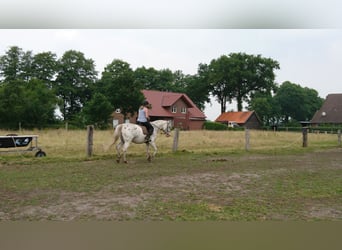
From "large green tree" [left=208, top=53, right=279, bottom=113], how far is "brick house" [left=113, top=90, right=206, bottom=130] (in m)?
12.2

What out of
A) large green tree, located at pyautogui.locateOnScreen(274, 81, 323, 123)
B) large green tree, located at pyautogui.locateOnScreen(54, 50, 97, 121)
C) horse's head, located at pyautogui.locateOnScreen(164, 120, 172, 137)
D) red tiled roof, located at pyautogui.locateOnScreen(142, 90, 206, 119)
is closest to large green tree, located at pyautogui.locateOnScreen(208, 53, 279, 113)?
red tiled roof, located at pyautogui.locateOnScreen(142, 90, 206, 119)

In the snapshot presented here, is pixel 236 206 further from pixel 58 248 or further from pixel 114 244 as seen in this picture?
pixel 58 248

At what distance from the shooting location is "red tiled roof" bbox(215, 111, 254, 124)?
50984 millimetres

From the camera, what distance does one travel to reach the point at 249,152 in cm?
1150

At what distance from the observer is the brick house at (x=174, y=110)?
4056cm

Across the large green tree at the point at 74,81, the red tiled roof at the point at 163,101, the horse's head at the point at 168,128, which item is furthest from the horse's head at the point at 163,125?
the large green tree at the point at 74,81

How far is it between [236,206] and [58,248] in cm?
221

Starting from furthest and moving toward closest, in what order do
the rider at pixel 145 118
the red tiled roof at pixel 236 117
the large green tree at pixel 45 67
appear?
the red tiled roof at pixel 236 117
the large green tree at pixel 45 67
the rider at pixel 145 118

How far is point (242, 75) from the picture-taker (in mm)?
52156

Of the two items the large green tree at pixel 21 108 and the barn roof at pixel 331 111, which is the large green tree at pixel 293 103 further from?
the large green tree at pixel 21 108

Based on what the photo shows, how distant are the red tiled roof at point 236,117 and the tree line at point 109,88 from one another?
2521 mm

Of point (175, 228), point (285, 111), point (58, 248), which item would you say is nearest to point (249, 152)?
point (175, 228)

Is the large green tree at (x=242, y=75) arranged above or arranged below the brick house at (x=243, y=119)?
above

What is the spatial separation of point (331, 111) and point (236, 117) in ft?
46.9
